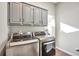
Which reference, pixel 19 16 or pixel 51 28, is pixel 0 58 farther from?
pixel 51 28

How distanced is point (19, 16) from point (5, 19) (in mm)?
152

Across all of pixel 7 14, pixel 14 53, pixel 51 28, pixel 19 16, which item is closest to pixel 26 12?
pixel 19 16

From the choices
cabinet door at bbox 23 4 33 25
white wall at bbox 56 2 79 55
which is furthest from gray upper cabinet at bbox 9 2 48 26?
white wall at bbox 56 2 79 55

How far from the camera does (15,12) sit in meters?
0.77

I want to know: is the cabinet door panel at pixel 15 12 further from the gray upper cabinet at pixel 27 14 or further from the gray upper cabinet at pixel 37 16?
the gray upper cabinet at pixel 37 16

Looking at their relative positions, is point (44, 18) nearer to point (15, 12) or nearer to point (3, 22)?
point (15, 12)

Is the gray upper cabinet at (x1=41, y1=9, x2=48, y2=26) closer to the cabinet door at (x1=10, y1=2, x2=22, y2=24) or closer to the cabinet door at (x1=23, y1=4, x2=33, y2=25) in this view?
the cabinet door at (x1=23, y1=4, x2=33, y2=25)

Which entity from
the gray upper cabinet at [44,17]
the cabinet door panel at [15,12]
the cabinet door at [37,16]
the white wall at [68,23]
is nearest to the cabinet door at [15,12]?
the cabinet door panel at [15,12]

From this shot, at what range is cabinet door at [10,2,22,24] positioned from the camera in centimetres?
76

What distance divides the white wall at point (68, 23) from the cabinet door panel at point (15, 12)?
47cm

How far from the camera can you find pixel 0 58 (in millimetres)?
674

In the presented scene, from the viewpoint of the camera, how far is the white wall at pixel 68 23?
0.84 meters

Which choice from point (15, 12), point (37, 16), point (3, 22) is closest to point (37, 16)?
point (37, 16)

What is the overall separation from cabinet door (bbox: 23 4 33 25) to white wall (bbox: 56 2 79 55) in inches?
13.1
